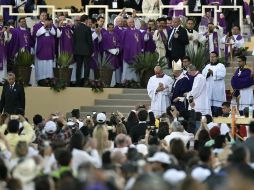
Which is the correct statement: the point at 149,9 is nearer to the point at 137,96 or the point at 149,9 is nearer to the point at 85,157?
the point at 137,96

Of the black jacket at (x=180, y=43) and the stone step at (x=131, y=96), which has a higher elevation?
the black jacket at (x=180, y=43)

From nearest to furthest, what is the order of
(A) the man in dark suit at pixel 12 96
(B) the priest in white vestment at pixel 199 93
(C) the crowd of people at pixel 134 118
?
(C) the crowd of people at pixel 134 118 < (B) the priest in white vestment at pixel 199 93 < (A) the man in dark suit at pixel 12 96

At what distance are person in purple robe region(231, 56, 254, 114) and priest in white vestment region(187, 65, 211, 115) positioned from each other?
4.94ft

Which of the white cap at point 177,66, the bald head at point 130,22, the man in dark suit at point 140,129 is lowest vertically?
the man in dark suit at point 140,129

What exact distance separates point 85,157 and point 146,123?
8712 mm

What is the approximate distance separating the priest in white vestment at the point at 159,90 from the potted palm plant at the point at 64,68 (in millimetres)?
3622

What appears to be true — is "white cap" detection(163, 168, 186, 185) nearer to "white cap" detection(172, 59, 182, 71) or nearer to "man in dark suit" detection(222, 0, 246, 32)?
"white cap" detection(172, 59, 182, 71)

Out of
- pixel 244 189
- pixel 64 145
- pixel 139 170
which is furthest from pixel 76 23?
pixel 244 189

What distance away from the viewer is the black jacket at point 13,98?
35.9 metres

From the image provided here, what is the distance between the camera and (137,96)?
124 feet

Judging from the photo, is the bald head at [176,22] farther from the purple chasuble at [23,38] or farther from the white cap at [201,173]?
the white cap at [201,173]

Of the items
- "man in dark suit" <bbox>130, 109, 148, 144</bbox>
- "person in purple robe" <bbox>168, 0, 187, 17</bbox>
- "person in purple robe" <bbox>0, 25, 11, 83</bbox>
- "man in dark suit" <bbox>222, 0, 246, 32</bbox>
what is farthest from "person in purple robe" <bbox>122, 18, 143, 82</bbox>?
"man in dark suit" <bbox>130, 109, 148, 144</bbox>

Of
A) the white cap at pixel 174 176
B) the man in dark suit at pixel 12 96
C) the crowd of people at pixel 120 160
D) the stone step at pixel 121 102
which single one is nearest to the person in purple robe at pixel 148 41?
the stone step at pixel 121 102

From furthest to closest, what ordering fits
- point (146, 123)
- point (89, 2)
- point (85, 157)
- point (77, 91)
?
point (89, 2) → point (77, 91) → point (146, 123) → point (85, 157)
